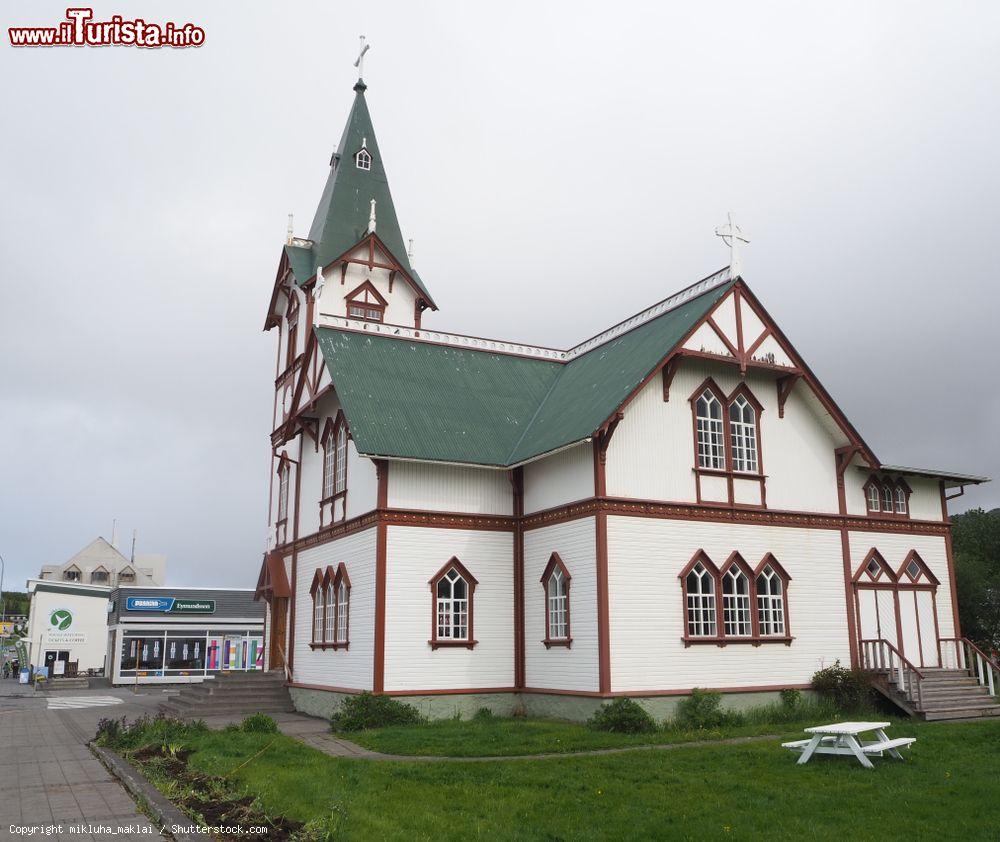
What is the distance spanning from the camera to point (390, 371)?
26.1m

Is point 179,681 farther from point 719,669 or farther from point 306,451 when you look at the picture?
point 719,669

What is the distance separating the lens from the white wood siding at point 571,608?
20891 millimetres

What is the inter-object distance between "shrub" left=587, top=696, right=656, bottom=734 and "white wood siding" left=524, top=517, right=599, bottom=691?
92 centimetres

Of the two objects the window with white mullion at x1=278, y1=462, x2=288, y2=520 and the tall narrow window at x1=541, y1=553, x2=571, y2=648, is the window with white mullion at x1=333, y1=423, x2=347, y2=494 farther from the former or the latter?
the tall narrow window at x1=541, y1=553, x2=571, y2=648

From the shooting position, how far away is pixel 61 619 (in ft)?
191

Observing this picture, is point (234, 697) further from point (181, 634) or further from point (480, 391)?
point (181, 634)

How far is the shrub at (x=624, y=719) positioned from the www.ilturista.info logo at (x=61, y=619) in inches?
1904

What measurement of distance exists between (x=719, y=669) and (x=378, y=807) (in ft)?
38.5

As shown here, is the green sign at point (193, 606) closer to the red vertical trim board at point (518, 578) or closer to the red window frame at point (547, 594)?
the red vertical trim board at point (518, 578)

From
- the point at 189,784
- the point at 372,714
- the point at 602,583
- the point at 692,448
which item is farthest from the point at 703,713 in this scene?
the point at 189,784

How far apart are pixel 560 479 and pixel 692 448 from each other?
10.5 ft

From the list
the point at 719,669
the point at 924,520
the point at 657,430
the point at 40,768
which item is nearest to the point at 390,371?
the point at 657,430

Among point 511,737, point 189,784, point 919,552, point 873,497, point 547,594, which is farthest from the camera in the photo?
point 919,552

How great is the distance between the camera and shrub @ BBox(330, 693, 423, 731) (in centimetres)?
2056
